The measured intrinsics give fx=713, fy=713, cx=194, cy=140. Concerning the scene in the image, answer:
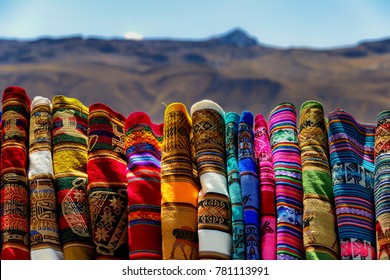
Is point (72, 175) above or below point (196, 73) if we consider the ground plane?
below

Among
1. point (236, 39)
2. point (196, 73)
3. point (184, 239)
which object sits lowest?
point (184, 239)

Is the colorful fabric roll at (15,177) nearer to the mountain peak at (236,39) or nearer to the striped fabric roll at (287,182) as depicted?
the striped fabric roll at (287,182)

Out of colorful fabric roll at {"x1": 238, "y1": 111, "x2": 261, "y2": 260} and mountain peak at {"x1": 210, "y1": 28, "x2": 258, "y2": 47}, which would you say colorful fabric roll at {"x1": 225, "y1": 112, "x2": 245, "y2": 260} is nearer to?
colorful fabric roll at {"x1": 238, "y1": 111, "x2": 261, "y2": 260}

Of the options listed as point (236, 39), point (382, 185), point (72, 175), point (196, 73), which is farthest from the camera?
point (236, 39)

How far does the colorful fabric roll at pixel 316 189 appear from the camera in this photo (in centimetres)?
112

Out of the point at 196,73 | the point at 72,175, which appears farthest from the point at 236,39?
the point at 72,175

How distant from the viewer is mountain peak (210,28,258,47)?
105 feet

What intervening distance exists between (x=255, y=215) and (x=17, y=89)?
525mm

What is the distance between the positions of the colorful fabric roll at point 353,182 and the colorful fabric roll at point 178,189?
9.4 inches

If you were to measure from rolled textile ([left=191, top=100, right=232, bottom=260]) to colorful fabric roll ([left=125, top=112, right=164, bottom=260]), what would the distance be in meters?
0.08

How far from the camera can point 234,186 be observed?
121cm

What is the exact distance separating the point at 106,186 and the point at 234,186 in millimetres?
219

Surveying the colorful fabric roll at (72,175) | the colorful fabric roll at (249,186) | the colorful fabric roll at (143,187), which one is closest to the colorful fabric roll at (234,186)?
the colorful fabric roll at (249,186)

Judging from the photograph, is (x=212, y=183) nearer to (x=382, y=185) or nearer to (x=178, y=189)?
(x=178, y=189)
